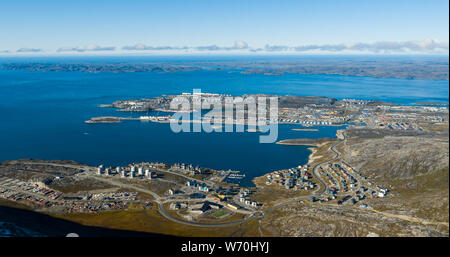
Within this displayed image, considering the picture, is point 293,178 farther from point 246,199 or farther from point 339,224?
point 339,224

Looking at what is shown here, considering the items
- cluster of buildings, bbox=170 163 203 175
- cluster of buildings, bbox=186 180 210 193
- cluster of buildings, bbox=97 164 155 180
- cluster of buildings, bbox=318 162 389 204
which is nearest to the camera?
cluster of buildings, bbox=318 162 389 204

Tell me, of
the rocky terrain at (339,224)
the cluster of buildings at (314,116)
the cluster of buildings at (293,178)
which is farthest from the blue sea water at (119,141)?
the rocky terrain at (339,224)

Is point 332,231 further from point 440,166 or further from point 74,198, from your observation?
point 74,198

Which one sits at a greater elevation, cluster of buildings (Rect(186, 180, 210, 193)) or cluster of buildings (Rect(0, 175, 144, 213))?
cluster of buildings (Rect(186, 180, 210, 193))

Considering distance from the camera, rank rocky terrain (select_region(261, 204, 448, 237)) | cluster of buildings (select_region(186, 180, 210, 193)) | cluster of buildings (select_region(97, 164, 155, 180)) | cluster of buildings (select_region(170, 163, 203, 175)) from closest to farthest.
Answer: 1. rocky terrain (select_region(261, 204, 448, 237))
2. cluster of buildings (select_region(186, 180, 210, 193))
3. cluster of buildings (select_region(97, 164, 155, 180))
4. cluster of buildings (select_region(170, 163, 203, 175))

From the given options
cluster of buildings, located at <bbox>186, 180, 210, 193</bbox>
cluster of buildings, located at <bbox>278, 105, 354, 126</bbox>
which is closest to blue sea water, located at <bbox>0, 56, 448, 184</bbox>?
cluster of buildings, located at <bbox>278, 105, 354, 126</bbox>

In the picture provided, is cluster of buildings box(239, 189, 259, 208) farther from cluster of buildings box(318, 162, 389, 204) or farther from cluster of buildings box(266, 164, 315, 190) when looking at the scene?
cluster of buildings box(318, 162, 389, 204)

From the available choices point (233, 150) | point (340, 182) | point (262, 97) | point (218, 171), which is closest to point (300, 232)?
point (340, 182)

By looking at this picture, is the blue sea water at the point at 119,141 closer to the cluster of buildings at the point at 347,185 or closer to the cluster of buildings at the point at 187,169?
the cluster of buildings at the point at 187,169
